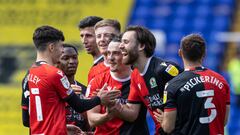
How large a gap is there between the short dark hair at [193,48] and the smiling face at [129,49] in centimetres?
61

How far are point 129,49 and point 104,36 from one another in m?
0.71

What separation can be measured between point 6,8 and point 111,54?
34.9 feet

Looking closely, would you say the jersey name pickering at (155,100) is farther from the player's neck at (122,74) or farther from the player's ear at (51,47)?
the player's ear at (51,47)

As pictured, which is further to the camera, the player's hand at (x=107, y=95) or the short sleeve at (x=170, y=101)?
the player's hand at (x=107, y=95)

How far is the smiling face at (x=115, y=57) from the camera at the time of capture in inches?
274

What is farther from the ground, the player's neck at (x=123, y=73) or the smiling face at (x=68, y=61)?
the smiling face at (x=68, y=61)

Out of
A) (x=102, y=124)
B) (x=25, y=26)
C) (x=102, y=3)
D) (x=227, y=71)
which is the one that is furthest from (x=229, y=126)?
(x=102, y=124)

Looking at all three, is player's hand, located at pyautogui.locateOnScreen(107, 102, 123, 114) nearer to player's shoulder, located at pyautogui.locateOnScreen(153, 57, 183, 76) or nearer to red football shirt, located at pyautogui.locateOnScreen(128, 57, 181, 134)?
red football shirt, located at pyautogui.locateOnScreen(128, 57, 181, 134)

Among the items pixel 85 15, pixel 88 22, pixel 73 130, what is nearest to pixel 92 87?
pixel 73 130

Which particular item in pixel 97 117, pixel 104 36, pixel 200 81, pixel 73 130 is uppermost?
pixel 104 36

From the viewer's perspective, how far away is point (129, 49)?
22.4 feet

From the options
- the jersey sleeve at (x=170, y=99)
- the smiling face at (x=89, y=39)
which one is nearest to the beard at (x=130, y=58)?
the jersey sleeve at (x=170, y=99)

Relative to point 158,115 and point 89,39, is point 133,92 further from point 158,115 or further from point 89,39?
Result: point 89,39

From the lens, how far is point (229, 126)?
15.6 meters
